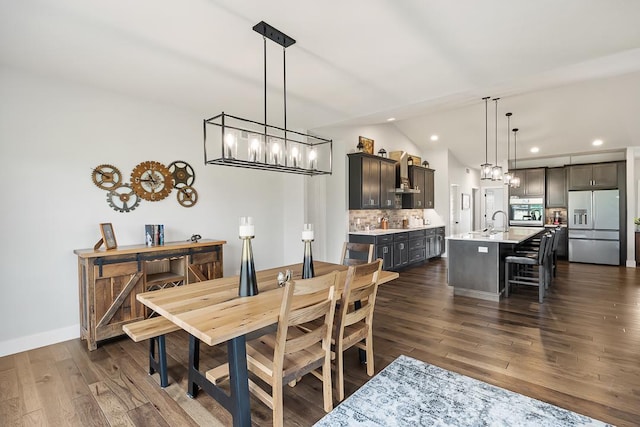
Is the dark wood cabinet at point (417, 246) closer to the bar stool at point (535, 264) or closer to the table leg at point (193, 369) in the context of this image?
the bar stool at point (535, 264)

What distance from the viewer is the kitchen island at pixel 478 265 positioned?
14.8 ft

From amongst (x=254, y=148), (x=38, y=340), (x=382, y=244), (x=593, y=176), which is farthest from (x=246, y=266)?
(x=593, y=176)

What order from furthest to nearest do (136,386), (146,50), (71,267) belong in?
(71,267), (146,50), (136,386)

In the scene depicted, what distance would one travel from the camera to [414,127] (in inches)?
290

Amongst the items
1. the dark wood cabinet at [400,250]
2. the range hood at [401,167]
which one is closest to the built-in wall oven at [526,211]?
the range hood at [401,167]

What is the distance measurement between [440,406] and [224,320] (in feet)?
5.23

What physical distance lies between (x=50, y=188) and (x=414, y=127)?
22.1 ft

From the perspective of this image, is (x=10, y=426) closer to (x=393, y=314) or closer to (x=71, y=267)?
(x=71, y=267)

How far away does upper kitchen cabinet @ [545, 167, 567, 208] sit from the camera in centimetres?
769

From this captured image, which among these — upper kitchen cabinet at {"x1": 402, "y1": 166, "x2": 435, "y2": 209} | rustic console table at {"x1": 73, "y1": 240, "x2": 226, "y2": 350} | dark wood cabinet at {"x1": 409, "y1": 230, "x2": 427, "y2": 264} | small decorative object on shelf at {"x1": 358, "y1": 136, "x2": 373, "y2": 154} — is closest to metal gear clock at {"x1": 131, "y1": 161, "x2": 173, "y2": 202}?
rustic console table at {"x1": 73, "y1": 240, "x2": 226, "y2": 350}

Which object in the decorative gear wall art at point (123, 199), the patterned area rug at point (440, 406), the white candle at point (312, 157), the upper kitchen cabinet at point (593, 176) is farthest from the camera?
the upper kitchen cabinet at point (593, 176)

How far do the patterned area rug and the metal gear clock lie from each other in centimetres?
318

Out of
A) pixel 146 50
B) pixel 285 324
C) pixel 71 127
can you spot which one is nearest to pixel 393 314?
pixel 285 324

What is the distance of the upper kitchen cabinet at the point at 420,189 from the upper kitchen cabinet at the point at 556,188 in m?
2.85
